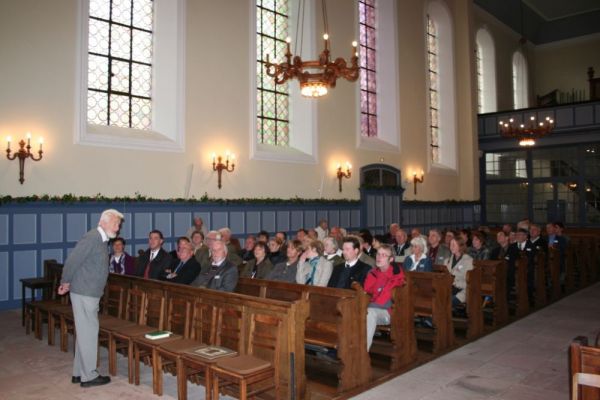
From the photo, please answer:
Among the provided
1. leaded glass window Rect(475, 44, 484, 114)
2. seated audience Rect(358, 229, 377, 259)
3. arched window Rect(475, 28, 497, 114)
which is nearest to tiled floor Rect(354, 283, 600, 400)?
seated audience Rect(358, 229, 377, 259)

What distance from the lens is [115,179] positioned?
10172 millimetres

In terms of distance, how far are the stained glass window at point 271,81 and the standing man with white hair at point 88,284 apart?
348 inches

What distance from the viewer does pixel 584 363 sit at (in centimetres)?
275

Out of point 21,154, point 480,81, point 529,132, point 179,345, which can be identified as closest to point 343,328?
point 179,345

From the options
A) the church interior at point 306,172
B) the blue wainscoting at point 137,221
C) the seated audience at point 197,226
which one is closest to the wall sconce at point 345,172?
the church interior at point 306,172

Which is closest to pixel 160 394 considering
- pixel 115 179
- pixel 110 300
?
pixel 110 300

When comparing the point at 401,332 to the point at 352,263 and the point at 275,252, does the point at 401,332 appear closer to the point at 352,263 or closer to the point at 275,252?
the point at 352,263

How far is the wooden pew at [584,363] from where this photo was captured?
2732 mm

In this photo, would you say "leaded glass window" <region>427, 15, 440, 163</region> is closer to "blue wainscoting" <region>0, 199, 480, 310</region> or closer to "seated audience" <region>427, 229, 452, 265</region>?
"blue wainscoting" <region>0, 199, 480, 310</region>

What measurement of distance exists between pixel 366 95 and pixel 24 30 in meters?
→ 10.4

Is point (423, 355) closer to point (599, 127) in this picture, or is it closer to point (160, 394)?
point (160, 394)

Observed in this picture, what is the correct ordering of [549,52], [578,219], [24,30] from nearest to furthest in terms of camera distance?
[24,30] < [578,219] < [549,52]

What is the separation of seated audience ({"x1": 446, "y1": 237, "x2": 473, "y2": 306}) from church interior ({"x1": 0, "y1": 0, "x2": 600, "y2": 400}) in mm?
272

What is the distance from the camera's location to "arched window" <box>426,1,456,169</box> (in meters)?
19.3
